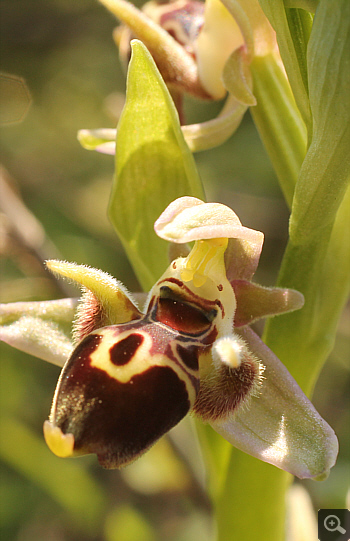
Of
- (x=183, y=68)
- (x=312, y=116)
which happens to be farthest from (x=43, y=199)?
(x=312, y=116)

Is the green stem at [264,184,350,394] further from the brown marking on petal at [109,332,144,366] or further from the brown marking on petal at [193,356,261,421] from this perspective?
the brown marking on petal at [109,332,144,366]

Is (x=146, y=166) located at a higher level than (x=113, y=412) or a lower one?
higher

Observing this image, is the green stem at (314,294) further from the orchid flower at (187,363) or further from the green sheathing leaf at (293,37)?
the green sheathing leaf at (293,37)

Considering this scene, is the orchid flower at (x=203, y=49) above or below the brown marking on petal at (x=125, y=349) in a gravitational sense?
above

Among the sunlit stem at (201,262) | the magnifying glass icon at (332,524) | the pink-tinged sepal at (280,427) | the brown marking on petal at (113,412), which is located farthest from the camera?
the magnifying glass icon at (332,524)

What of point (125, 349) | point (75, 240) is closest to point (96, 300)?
point (125, 349)

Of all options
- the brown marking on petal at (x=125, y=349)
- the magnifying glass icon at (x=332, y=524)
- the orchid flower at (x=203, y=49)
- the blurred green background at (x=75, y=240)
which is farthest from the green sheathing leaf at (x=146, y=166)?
the magnifying glass icon at (x=332, y=524)

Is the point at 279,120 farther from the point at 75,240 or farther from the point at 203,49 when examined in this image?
the point at 75,240
